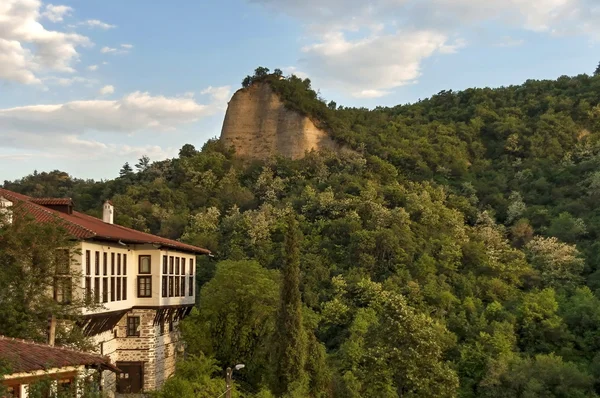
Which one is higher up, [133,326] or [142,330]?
[133,326]

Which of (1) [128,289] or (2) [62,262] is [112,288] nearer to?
(1) [128,289]

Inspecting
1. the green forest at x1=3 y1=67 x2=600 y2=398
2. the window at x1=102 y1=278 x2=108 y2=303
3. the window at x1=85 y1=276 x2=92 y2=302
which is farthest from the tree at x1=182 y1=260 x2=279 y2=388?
the window at x1=85 y1=276 x2=92 y2=302

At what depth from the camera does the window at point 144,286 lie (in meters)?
→ 30.9

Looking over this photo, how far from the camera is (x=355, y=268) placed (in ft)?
162

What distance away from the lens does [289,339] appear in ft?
96.2

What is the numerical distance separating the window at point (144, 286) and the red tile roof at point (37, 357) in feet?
46.2

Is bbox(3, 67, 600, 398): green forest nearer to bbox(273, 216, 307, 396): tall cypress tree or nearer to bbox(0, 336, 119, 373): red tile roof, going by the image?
bbox(273, 216, 307, 396): tall cypress tree

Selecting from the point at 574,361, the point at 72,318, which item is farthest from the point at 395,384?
the point at 574,361

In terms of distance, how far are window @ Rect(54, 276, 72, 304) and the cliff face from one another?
160 feet

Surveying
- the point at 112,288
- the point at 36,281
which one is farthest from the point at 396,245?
the point at 36,281

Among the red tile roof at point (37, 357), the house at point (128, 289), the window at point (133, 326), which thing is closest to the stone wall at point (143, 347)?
the house at point (128, 289)

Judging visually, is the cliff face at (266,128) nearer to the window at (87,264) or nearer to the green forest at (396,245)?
the green forest at (396,245)

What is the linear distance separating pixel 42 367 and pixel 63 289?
29.5ft

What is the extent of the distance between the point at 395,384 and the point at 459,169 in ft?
156
